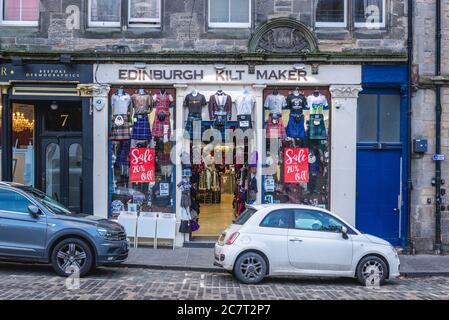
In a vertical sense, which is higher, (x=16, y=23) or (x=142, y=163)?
(x=16, y=23)

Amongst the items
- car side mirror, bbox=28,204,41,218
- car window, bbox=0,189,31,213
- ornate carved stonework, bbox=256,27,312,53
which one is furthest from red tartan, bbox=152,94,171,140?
car side mirror, bbox=28,204,41,218

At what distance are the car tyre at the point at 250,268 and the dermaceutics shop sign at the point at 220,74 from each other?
6156mm

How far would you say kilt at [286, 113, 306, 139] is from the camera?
620 inches

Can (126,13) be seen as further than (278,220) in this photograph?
Yes

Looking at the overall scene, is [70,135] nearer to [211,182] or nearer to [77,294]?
[211,182]

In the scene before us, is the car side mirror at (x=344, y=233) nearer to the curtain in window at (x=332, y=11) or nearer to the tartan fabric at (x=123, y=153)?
the tartan fabric at (x=123, y=153)

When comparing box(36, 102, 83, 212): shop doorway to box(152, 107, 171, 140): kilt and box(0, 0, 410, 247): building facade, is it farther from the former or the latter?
box(152, 107, 171, 140): kilt

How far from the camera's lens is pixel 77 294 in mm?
9531

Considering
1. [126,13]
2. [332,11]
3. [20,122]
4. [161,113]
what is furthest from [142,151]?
[332,11]

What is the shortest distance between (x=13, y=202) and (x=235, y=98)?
6.74 metres

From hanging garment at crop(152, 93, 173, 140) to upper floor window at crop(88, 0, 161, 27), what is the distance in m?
2.07

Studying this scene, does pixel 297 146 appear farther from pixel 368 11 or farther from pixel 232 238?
pixel 232 238

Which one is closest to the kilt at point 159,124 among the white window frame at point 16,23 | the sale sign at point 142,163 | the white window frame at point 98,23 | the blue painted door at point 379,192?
the sale sign at point 142,163

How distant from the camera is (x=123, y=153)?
15852 mm
